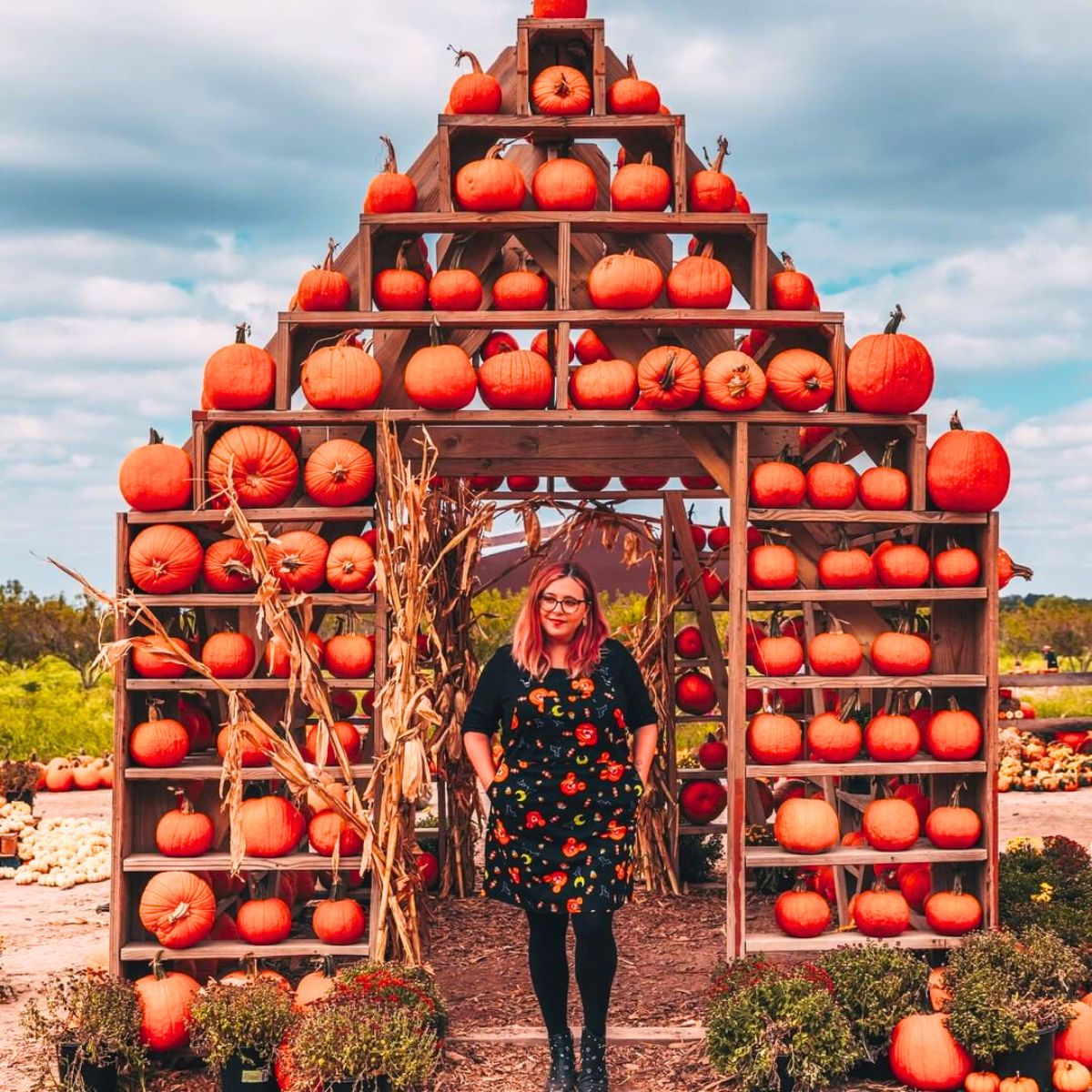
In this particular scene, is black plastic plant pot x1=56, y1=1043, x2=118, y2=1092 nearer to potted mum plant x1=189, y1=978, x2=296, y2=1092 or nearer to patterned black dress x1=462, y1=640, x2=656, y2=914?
potted mum plant x1=189, y1=978, x2=296, y2=1092

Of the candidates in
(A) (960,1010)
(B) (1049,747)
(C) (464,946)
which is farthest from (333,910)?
(B) (1049,747)

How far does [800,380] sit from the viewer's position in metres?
5.81

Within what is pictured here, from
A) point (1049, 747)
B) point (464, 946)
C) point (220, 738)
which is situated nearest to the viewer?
point (220, 738)

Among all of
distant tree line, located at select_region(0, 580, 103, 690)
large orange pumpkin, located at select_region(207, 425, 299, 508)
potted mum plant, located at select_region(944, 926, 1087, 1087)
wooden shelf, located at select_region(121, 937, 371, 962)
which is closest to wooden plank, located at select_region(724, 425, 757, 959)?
potted mum plant, located at select_region(944, 926, 1087, 1087)

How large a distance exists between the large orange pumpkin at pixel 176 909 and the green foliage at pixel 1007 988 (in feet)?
10.4

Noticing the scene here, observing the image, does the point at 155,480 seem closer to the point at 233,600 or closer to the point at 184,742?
the point at 233,600

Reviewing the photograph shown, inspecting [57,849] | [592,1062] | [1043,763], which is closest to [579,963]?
[592,1062]

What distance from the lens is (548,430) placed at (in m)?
6.49

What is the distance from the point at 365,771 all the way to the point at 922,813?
8.72 ft

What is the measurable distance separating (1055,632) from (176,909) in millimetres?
23550

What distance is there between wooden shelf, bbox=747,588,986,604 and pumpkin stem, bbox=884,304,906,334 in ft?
3.98

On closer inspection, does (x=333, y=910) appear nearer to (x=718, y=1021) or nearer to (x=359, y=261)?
(x=718, y=1021)

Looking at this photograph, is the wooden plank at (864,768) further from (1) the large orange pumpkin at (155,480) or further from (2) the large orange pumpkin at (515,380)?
(1) the large orange pumpkin at (155,480)

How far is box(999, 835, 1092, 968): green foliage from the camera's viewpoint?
5988 millimetres
